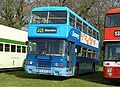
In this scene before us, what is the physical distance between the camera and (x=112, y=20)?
16688mm

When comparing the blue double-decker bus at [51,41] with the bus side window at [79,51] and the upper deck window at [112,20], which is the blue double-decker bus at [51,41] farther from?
the upper deck window at [112,20]

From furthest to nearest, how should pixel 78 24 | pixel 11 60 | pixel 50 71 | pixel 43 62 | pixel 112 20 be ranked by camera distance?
pixel 11 60
pixel 78 24
pixel 43 62
pixel 50 71
pixel 112 20

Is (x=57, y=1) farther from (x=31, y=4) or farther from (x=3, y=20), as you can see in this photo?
(x=3, y=20)

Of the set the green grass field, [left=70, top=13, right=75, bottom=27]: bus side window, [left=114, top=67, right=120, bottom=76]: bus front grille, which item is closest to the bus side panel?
the green grass field

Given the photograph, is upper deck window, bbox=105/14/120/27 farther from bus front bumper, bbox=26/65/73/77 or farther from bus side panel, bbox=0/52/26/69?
bus side panel, bbox=0/52/26/69

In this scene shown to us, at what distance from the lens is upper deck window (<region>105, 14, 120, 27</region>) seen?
16.5 meters

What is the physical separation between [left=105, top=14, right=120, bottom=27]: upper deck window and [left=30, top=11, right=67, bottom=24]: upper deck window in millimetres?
2503

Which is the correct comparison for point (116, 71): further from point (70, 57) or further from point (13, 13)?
point (13, 13)

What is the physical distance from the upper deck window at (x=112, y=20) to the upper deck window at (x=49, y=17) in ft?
8.21

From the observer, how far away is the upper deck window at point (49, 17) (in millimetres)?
18109

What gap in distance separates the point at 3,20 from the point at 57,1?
26.0 ft

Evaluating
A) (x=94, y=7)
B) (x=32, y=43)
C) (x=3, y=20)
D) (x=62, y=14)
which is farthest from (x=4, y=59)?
(x=94, y=7)

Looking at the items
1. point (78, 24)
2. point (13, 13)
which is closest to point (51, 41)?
point (78, 24)

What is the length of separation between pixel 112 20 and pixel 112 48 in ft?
5.06
